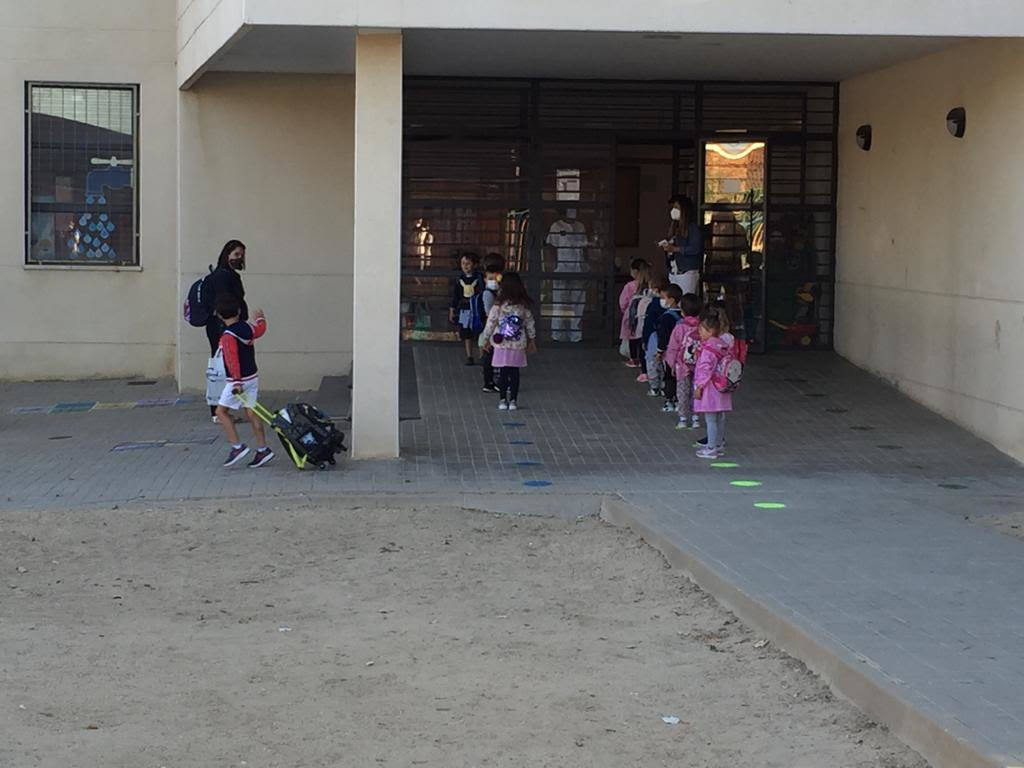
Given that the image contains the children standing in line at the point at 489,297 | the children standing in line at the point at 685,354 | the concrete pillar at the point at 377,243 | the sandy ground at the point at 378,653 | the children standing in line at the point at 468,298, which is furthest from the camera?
the children standing in line at the point at 468,298

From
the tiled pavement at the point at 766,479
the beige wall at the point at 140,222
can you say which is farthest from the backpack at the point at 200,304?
the beige wall at the point at 140,222

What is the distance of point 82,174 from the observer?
1764cm

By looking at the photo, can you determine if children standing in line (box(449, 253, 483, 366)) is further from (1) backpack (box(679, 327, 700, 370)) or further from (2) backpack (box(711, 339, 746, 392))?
(2) backpack (box(711, 339, 746, 392))

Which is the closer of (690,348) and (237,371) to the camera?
(237,371)

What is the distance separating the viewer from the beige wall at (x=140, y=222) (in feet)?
56.5

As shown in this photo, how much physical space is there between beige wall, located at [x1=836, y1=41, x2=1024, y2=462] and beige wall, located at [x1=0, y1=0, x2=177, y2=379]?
25.0 feet

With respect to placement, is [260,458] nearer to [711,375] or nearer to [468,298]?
[711,375]

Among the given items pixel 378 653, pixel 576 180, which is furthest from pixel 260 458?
pixel 576 180

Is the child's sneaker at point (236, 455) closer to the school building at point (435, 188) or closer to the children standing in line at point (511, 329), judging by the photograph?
the children standing in line at point (511, 329)

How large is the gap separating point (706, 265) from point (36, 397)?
7529 mm

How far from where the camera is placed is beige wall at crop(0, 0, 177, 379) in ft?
56.5

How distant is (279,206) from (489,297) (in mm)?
2704

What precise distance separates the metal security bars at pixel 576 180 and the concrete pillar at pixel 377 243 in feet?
17.6

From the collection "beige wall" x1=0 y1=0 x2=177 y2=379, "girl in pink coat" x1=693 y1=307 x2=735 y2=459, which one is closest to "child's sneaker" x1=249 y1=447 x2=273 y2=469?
"girl in pink coat" x1=693 y1=307 x2=735 y2=459
